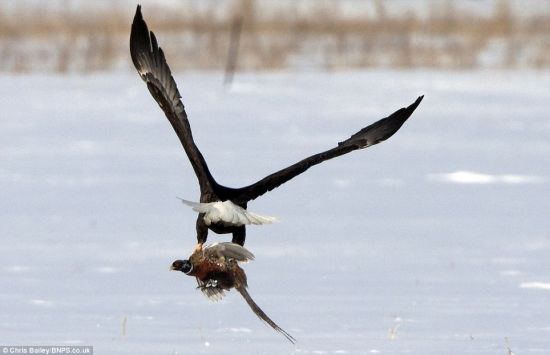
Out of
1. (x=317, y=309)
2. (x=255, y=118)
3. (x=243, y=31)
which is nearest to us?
(x=317, y=309)

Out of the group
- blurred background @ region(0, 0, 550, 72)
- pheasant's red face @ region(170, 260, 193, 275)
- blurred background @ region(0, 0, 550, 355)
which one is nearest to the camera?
pheasant's red face @ region(170, 260, 193, 275)

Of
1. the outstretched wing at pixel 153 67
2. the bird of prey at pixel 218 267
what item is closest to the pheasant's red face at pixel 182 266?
the bird of prey at pixel 218 267

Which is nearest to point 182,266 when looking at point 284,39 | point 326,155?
point 326,155

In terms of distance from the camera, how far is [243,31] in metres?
21.3

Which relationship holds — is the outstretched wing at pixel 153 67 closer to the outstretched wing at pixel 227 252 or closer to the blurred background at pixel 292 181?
the outstretched wing at pixel 227 252

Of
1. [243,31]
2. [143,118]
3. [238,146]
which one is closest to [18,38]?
[243,31]

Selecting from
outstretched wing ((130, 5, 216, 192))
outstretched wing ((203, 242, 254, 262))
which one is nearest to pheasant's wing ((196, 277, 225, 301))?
outstretched wing ((203, 242, 254, 262))

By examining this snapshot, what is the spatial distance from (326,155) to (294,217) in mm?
4699

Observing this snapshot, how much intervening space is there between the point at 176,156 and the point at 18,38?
9529 millimetres

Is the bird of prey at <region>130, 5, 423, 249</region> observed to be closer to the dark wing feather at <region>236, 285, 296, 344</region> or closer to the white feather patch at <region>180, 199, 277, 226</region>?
the white feather patch at <region>180, 199, 277, 226</region>

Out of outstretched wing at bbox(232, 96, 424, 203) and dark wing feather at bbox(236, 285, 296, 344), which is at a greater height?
outstretched wing at bbox(232, 96, 424, 203)

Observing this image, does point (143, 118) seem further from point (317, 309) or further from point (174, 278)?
point (317, 309)

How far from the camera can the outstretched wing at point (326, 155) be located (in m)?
5.03

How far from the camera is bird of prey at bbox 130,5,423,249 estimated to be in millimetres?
4953
